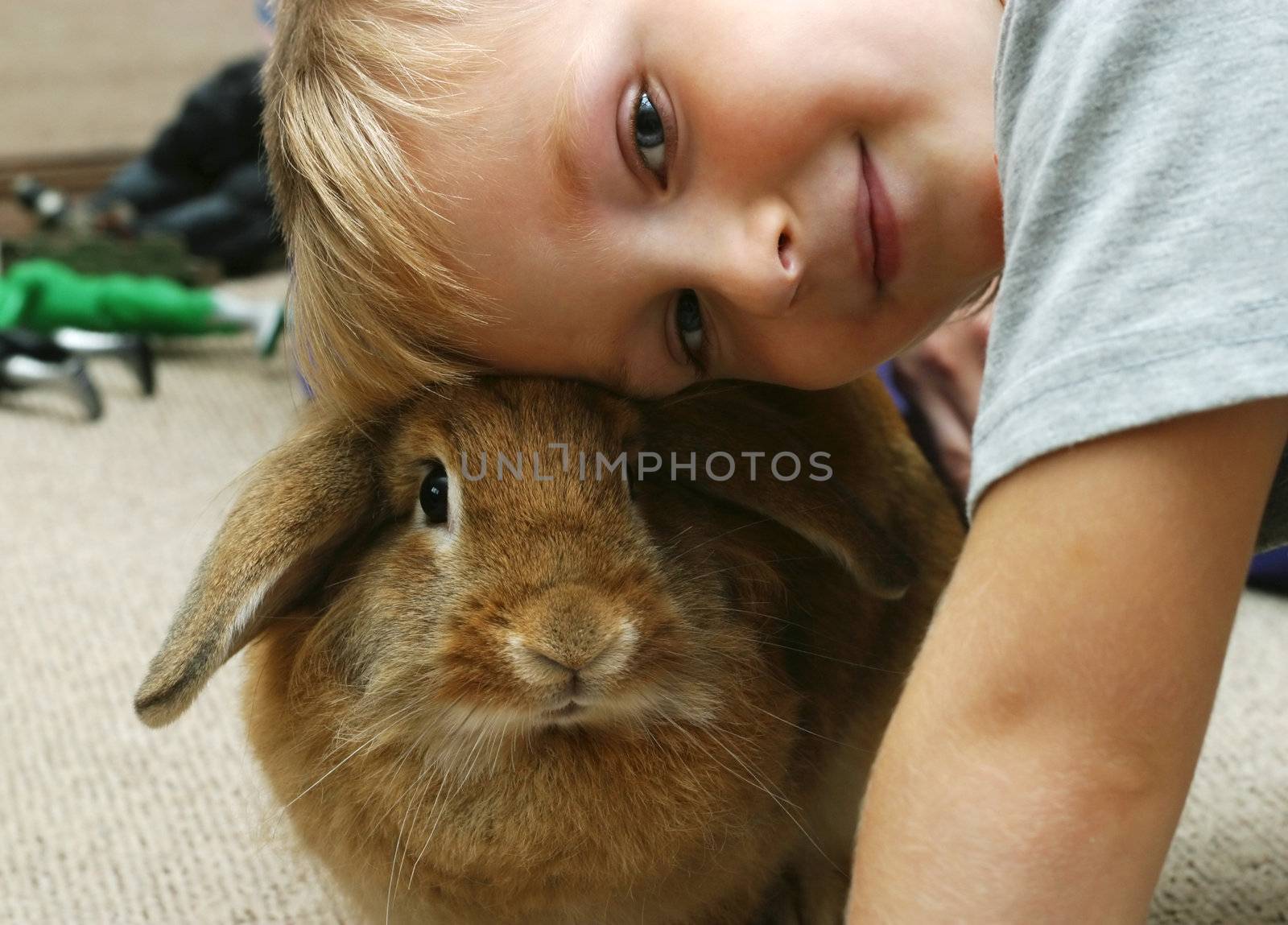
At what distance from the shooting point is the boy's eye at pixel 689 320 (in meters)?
0.89

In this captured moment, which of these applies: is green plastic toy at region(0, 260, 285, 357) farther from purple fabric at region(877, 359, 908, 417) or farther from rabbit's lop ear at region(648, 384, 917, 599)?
rabbit's lop ear at region(648, 384, 917, 599)

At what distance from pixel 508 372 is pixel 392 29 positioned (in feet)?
0.83

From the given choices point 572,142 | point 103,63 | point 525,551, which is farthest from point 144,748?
point 103,63

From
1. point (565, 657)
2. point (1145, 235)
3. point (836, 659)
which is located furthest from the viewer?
point (836, 659)

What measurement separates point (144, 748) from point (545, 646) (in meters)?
0.68

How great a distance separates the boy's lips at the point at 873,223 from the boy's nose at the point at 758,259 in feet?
0.18

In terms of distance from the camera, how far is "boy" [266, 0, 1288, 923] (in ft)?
1.86

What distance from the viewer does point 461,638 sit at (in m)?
0.74

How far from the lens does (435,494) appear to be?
32.7 inches

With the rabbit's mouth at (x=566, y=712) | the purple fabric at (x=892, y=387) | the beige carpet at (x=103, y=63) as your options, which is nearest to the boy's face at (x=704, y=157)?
the rabbit's mouth at (x=566, y=712)

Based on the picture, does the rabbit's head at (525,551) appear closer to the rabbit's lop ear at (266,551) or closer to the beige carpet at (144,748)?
the rabbit's lop ear at (266,551)

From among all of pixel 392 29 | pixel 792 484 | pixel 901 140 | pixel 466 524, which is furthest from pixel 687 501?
pixel 392 29

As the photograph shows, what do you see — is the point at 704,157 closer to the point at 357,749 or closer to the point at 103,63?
the point at 357,749

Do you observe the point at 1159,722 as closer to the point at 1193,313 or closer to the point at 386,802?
the point at 1193,313
